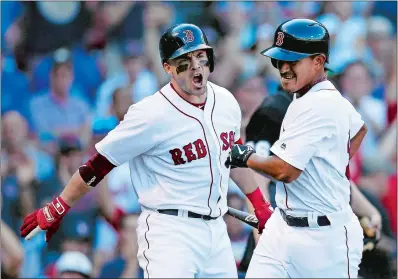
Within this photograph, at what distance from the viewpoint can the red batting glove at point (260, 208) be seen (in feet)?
19.0

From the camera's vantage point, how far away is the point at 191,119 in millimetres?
5480

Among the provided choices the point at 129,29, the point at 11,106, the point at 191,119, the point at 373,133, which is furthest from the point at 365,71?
the point at 191,119

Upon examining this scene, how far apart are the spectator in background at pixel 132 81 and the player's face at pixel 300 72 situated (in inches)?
171

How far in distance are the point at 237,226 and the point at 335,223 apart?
3.12 metres

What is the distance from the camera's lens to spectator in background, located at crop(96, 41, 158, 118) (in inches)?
376

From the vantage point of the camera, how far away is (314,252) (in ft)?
16.9

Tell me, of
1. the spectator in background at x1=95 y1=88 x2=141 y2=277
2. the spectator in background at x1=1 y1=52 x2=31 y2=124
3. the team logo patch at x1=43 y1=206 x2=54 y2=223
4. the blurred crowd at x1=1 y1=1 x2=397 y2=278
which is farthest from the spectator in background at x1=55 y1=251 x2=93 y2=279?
the spectator in background at x1=1 y1=52 x2=31 y2=124

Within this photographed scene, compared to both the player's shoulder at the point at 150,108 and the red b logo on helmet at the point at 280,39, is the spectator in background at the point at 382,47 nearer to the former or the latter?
the red b logo on helmet at the point at 280,39

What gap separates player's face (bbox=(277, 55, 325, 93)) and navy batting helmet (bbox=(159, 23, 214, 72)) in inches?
20.6

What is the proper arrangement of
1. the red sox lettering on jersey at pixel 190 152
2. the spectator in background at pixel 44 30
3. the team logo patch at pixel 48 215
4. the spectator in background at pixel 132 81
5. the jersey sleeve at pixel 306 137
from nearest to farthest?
the jersey sleeve at pixel 306 137 < the red sox lettering on jersey at pixel 190 152 < the team logo patch at pixel 48 215 < the spectator in background at pixel 132 81 < the spectator in background at pixel 44 30

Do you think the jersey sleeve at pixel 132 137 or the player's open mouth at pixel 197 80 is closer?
the jersey sleeve at pixel 132 137

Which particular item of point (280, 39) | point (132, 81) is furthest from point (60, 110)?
point (280, 39)

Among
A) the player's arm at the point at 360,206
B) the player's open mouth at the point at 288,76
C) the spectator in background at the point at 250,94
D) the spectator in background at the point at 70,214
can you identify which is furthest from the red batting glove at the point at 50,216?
the spectator in background at the point at 250,94

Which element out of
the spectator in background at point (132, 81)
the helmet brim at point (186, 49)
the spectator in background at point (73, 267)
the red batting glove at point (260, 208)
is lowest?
the spectator in background at point (73, 267)
